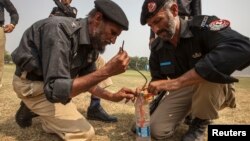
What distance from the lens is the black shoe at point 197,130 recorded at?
3896mm

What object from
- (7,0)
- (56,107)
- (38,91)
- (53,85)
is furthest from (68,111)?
(7,0)

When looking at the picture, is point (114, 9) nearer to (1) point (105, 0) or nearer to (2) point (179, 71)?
(1) point (105, 0)

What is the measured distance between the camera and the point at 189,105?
14.6ft

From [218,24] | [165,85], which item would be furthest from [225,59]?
[165,85]

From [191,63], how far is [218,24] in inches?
24.2

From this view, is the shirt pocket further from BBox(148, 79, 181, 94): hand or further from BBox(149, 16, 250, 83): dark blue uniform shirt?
BBox(148, 79, 181, 94): hand

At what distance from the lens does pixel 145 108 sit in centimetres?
347

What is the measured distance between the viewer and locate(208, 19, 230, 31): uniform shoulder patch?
3.60 meters

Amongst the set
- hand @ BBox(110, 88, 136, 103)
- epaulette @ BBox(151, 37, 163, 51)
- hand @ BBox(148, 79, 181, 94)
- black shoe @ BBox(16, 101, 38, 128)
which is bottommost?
black shoe @ BBox(16, 101, 38, 128)

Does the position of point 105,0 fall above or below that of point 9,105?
above

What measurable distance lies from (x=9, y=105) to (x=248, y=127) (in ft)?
13.4

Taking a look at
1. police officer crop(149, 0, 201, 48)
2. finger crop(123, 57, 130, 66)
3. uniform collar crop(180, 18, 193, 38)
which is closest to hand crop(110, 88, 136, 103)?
finger crop(123, 57, 130, 66)

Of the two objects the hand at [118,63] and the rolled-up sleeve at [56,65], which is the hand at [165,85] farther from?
the rolled-up sleeve at [56,65]

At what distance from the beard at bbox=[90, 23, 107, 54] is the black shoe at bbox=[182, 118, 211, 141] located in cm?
154
